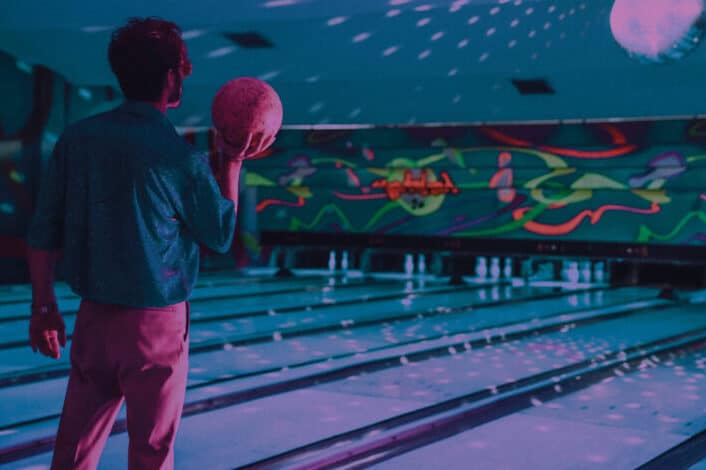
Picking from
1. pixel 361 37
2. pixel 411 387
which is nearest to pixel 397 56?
pixel 361 37

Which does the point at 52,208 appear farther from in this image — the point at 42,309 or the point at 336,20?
the point at 336,20

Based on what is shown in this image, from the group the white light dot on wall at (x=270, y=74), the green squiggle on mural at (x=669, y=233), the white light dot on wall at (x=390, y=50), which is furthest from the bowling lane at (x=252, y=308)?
the white light dot on wall at (x=390, y=50)

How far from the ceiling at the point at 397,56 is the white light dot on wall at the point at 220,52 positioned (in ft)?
0.08

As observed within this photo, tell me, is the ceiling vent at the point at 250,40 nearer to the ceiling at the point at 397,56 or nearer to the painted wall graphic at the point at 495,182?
the ceiling at the point at 397,56

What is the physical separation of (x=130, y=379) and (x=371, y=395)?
8.68 feet

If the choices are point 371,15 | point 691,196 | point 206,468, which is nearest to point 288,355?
point 206,468

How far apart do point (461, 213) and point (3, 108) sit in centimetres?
531

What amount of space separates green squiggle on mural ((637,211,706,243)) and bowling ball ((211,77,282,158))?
9.06 meters

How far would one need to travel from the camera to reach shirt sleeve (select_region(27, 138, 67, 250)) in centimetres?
172

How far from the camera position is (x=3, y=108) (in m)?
9.09

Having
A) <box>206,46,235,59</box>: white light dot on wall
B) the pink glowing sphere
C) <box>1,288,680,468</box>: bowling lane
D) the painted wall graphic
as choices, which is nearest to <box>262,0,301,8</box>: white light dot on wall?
<box>206,46,235,59</box>: white light dot on wall

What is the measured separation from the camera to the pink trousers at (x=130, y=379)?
1.64m

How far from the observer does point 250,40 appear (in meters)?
8.21

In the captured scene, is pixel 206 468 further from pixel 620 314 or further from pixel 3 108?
pixel 3 108
